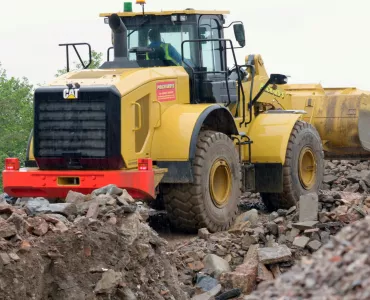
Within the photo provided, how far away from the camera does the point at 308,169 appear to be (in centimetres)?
1389

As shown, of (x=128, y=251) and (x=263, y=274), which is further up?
(x=128, y=251)

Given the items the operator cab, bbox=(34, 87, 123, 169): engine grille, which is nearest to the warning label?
the operator cab

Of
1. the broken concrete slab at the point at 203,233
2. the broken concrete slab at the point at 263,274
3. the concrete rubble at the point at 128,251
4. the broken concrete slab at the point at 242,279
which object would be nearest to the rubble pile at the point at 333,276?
the concrete rubble at the point at 128,251

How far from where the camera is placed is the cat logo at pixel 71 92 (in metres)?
11.2

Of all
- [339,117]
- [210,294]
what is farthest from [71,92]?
[339,117]

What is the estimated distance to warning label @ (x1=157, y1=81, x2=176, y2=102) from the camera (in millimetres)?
11549

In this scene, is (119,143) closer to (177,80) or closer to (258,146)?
(177,80)

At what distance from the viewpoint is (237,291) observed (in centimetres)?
959

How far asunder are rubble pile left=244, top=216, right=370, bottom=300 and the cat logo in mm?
6859

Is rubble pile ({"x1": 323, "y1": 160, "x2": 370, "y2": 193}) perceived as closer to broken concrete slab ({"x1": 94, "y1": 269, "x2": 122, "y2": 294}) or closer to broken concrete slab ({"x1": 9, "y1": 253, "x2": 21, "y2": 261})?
broken concrete slab ({"x1": 94, "y1": 269, "x2": 122, "y2": 294})

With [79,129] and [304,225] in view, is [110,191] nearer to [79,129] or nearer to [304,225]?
[79,129]

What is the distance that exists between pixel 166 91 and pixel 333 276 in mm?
7429

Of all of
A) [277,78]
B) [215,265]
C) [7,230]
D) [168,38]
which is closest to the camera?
[7,230]

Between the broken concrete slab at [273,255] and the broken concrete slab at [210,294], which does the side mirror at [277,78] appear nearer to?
the broken concrete slab at [273,255]
